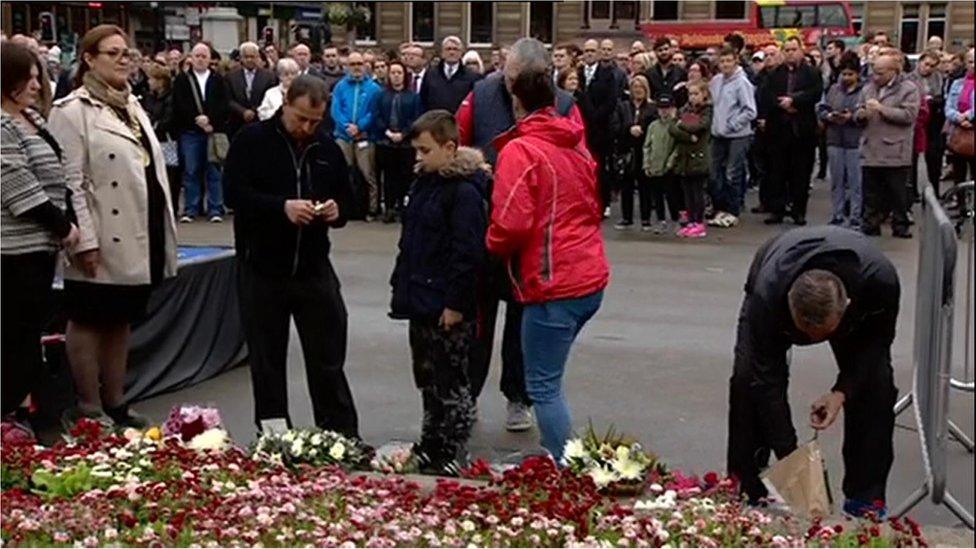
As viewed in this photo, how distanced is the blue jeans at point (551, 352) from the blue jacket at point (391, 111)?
28.1 ft

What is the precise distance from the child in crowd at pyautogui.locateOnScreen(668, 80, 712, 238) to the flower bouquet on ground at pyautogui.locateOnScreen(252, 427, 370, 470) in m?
8.20

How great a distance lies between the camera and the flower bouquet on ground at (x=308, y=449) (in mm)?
4902

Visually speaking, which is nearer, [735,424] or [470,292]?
[735,424]

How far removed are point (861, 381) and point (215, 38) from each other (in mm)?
17954

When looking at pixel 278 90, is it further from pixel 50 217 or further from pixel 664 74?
pixel 50 217

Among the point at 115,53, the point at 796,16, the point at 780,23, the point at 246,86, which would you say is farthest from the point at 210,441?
the point at 796,16

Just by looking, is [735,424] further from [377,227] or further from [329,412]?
[377,227]

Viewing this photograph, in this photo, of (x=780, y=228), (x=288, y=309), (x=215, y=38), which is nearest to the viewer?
(x=288, y=309)

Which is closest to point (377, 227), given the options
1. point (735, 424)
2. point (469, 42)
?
point (735, 424)

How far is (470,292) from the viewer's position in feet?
17.6

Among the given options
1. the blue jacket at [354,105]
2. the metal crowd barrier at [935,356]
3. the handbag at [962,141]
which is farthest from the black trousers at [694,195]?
the metal crowd barrier at [935,356]

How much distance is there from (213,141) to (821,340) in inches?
415

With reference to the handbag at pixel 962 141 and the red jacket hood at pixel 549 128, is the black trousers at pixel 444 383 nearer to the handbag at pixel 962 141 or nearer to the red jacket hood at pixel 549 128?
the red jacket hood at pixel 549 128

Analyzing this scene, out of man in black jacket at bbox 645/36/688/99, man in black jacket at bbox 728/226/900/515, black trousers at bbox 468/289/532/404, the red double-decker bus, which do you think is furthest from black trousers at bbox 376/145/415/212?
the red double-decker bus
